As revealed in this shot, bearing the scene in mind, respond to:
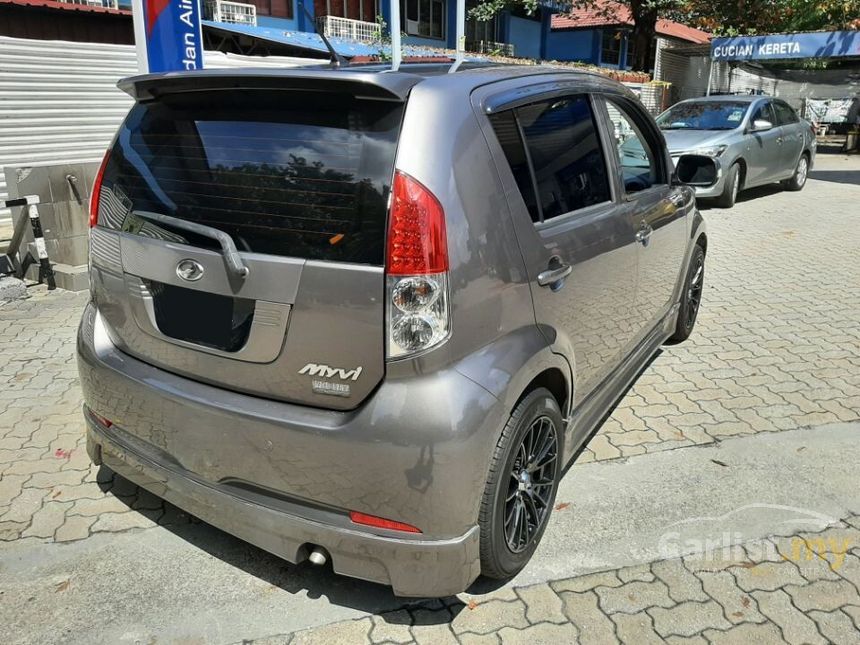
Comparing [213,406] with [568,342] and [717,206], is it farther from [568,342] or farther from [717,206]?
[717,206]

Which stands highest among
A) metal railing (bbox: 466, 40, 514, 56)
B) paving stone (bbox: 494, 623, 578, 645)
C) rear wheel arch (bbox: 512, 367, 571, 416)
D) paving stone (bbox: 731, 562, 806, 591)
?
metal railing (bbox: 466, 40, 514, 56)

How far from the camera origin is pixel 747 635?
2.41m

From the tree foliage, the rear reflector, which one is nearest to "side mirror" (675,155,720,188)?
the rear reflector

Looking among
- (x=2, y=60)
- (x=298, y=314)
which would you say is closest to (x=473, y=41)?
(x=2, y=60)

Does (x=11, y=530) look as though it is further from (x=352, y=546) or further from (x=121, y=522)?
(x=352, y=546)

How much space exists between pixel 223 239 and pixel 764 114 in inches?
460

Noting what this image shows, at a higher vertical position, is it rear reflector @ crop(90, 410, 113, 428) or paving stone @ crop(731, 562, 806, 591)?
rear reflector @ crop(90, 410, 113, 428)

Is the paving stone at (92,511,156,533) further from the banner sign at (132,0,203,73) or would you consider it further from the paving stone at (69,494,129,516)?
the banner sign at (132,0,203,73)

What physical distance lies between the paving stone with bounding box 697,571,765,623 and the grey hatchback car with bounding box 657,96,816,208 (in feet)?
27.5

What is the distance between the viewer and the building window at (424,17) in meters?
28.1

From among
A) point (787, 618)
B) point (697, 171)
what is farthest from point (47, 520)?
point (697, 171)

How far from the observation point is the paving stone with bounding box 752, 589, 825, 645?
2.40 m

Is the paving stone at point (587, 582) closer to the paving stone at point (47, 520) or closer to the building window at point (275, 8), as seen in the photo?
the paving stone at point (47, 520)

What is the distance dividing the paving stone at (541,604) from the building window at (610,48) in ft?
128
